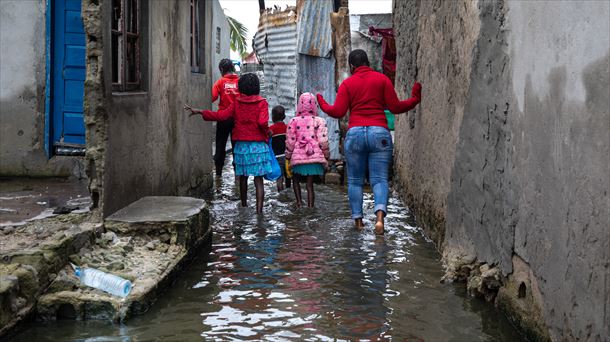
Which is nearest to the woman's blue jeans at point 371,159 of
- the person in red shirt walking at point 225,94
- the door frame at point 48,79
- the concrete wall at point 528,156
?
the concrete wall at point 528,156

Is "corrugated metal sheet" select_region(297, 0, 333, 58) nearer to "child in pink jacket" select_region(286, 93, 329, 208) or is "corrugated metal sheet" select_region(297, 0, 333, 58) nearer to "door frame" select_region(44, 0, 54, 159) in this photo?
"child in pink jacket" select_region(286, 93, 329, 208)

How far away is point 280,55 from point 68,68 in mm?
5444

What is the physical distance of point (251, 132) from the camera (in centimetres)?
956

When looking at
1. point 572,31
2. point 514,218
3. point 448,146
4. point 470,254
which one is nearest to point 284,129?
point 448,146

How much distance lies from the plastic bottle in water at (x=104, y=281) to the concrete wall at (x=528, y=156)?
2.25 meters

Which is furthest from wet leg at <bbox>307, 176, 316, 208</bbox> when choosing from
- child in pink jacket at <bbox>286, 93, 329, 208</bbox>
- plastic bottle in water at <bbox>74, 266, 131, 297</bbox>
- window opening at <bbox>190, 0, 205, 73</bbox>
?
plastic bottle in water at <bbox>74, 266, 131, 297</bbox>

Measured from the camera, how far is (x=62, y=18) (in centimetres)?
1005

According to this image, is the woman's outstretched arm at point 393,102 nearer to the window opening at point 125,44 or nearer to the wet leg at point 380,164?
the wet leg at point 380,164

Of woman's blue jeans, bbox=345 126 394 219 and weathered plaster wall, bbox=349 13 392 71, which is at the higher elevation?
weathered plaster wall, bbox=349 13 392 71

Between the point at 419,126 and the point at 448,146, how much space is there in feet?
6.79

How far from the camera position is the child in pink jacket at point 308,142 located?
998cm

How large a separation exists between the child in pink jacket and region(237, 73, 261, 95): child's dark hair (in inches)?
26.9

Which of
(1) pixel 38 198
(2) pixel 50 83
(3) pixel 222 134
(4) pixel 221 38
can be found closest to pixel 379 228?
(1) pixel 38 198

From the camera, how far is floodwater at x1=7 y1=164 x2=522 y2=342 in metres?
4.78
